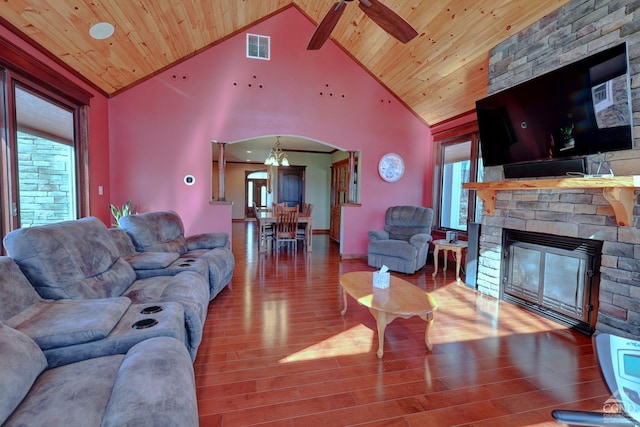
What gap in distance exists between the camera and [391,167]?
5957mm

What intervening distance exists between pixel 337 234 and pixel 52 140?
5.67m

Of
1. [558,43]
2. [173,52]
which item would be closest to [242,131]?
[173,52]

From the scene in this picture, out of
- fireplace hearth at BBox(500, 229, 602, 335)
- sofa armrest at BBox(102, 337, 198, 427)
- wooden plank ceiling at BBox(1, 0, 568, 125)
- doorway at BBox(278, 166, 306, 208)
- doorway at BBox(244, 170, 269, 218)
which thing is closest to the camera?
sofa armrest at BBox(102, 337, 198, 427)

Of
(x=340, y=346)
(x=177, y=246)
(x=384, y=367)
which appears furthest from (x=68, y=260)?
(x=384, y=367)

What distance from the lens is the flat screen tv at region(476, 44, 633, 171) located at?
2.47m

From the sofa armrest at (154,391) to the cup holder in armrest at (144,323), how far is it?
268 millimetres

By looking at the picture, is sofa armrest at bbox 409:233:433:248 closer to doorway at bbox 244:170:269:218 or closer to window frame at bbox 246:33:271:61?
window frame at bbox 246:33:271:61

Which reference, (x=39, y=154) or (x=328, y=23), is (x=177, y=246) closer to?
(x=39, y=154)

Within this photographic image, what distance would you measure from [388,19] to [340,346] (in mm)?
2832

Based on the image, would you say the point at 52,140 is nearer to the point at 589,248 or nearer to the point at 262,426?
the point at 262,426

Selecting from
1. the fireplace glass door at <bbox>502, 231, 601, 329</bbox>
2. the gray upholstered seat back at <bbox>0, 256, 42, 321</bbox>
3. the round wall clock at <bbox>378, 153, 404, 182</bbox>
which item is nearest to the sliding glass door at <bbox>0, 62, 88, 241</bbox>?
the gray upholstered seat back at <bbox>0, 256, 42, 321</bbox>

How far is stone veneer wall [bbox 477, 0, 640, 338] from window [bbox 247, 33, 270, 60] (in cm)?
346

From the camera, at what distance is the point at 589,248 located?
2891mm

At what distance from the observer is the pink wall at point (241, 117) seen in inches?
197
